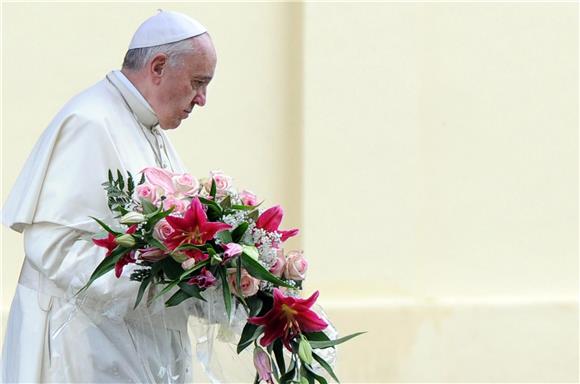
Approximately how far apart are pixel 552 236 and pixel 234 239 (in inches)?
168

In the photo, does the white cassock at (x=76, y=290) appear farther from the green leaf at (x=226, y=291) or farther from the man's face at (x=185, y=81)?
A: the green leaf at (x=226, y=291)

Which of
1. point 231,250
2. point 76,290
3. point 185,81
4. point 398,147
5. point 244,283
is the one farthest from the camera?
point 398,147

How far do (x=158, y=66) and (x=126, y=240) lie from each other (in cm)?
79

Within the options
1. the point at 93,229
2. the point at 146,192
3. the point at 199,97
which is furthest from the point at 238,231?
the point at 199,97

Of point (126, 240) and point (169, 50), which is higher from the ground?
point (169, 50)

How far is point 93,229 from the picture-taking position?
4.06m

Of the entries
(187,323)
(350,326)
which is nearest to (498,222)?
(350,326)

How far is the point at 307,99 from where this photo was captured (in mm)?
7184

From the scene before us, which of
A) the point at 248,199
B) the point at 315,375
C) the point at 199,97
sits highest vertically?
the point at 199,97

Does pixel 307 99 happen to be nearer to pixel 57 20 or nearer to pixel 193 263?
pixel 57 20

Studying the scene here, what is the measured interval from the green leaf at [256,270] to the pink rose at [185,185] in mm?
245

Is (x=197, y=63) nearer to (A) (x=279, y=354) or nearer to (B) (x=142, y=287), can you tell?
(B) (x=142, y=287)

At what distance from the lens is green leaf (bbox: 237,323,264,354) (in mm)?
3824

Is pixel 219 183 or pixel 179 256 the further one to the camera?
pixel 219 183
